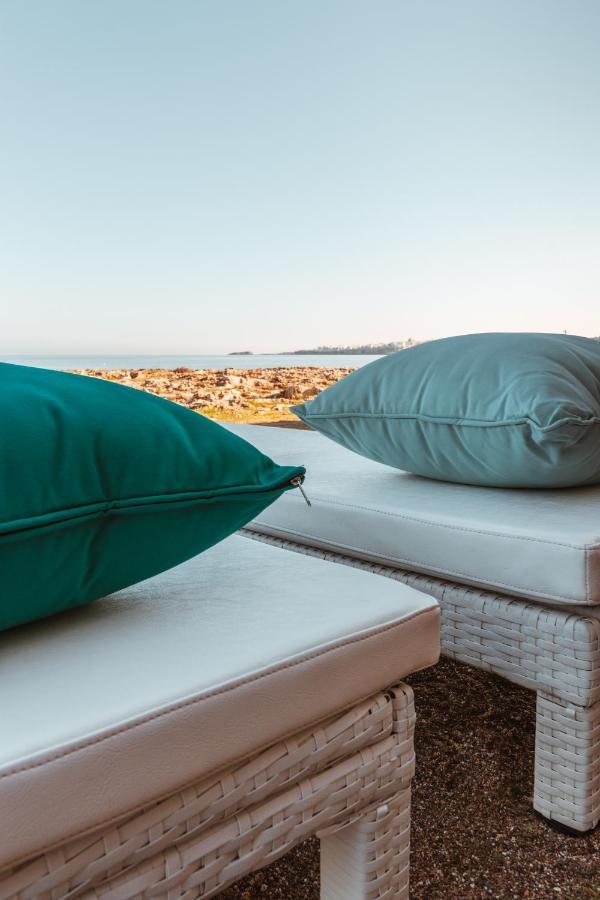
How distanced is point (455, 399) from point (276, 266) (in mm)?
4745

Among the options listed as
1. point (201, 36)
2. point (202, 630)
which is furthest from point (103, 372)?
point (202, 630)

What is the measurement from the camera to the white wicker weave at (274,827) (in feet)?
1.58

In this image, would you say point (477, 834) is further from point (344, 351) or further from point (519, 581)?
A: point (344, 351)

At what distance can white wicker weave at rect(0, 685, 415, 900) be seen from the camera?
481mm

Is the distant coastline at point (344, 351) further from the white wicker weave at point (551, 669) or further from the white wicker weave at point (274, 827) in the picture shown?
the white wicker weave at point (274, 827)

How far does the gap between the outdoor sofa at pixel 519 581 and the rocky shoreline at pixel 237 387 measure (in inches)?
93.5

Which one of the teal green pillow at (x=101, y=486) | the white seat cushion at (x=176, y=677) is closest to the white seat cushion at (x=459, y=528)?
the white seat cushion at (x=176, y=677)

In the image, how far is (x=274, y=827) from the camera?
58 cm

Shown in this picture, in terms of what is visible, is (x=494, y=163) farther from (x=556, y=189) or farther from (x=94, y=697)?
(x=94, y=697)

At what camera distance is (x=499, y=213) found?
4.57 meters

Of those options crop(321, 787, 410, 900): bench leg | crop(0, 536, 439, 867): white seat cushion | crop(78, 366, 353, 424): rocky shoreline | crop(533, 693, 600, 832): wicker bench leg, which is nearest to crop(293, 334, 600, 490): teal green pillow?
crop(533, 693, 600, 832): wicker bench leg

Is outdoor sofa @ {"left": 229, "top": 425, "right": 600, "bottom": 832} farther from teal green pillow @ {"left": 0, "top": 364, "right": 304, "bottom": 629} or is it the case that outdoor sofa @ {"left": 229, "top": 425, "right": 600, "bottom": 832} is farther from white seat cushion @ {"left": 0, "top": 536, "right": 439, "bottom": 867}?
teal green pillow @ {"left": 0, "top": 364, "right": 304, "bottom": 629}

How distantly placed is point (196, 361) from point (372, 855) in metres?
4.98

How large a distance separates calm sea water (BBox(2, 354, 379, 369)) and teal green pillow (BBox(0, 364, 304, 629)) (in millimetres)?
3862
